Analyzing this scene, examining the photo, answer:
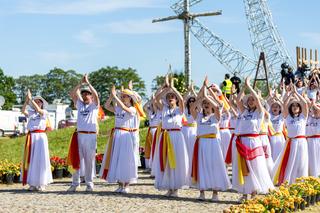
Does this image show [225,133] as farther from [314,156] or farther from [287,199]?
[287,199]

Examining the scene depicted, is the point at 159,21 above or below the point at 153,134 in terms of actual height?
above

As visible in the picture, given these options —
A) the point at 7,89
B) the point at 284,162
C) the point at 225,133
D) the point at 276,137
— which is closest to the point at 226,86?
the point at 225,133

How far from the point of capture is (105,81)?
97188 mm

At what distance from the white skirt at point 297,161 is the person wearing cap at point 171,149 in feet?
7.46

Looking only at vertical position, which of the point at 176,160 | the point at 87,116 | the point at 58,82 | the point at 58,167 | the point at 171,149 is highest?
the point at 58,82

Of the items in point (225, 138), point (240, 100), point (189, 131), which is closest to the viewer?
point (240, 100)

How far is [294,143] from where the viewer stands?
13.9 meters

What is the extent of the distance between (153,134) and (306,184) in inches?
263

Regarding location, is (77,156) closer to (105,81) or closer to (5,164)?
(5,164)

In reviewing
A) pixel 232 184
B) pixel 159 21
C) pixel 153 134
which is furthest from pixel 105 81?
pixel 232 184

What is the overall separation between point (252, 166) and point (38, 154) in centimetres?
498

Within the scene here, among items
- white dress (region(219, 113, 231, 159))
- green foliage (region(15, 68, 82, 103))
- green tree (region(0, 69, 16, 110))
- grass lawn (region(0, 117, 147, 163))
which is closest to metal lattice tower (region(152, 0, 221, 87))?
grass lawn (region(0, 117, 147, 163))

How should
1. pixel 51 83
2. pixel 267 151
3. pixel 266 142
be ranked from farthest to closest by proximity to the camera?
1. pixel 51 83
2. pixel 267 151
3. pixel 266 142

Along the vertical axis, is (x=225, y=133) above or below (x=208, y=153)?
above
